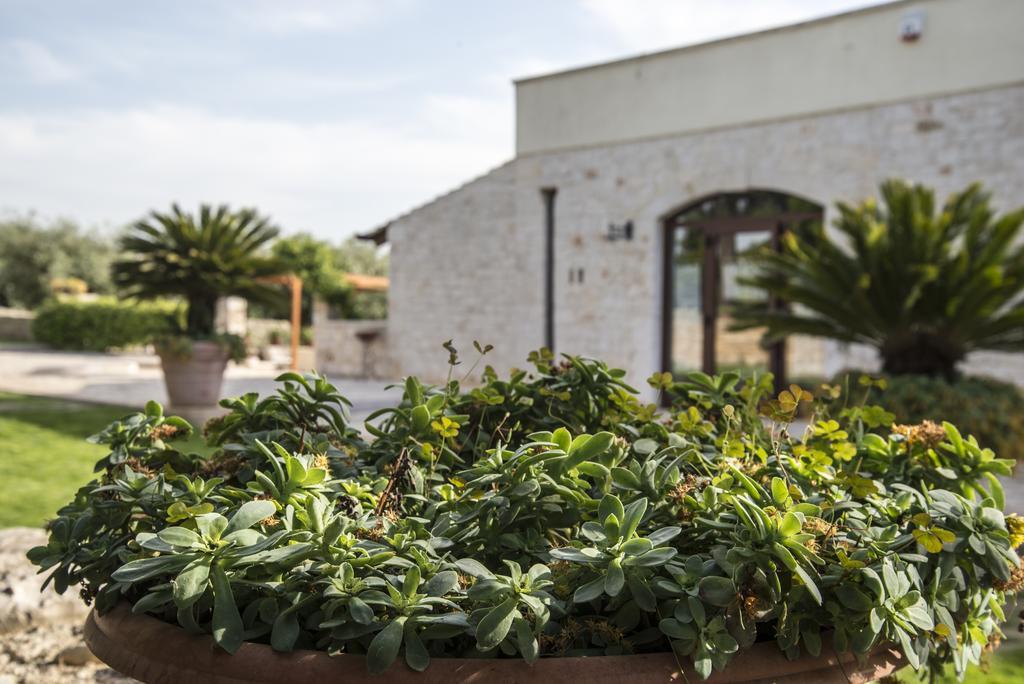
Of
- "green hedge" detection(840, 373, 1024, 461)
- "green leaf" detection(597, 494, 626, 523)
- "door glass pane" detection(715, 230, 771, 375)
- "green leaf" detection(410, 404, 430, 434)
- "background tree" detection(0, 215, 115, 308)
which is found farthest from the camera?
"background tree" detection(0, 215, 115, 308)

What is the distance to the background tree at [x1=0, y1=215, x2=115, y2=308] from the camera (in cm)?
2819

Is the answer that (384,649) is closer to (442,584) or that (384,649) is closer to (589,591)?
(442,584)

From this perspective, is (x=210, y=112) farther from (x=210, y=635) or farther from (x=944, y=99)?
(x=210, y=635)

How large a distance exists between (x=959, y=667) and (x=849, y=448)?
1.11ft

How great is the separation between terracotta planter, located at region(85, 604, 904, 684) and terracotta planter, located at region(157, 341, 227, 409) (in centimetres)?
839

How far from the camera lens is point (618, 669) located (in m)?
0.84

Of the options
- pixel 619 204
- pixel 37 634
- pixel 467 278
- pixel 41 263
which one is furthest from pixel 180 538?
pixel 41 263

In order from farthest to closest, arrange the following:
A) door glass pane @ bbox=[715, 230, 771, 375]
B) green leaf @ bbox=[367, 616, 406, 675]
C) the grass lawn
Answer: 1. door glass pane @ bbox=[715, 230, 771, 375]
2. the grass lawn
3. green leaf @ bbox=[367, 616, 406, 675]

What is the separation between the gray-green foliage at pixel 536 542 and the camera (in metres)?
0.85

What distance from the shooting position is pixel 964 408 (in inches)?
232

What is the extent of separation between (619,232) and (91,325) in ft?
47.5

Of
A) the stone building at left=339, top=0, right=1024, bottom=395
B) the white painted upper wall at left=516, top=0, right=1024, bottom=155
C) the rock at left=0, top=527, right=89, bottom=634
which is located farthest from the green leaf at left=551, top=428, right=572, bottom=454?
the white painted upper wall at left=516, top=0, right=1024, bottom=155

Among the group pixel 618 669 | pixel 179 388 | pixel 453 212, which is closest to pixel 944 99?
pixel 453 212

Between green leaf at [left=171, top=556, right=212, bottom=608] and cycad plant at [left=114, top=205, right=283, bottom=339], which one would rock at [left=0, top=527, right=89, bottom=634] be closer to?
green leaf at [left=171, top=556, right=212, bottom=608]
